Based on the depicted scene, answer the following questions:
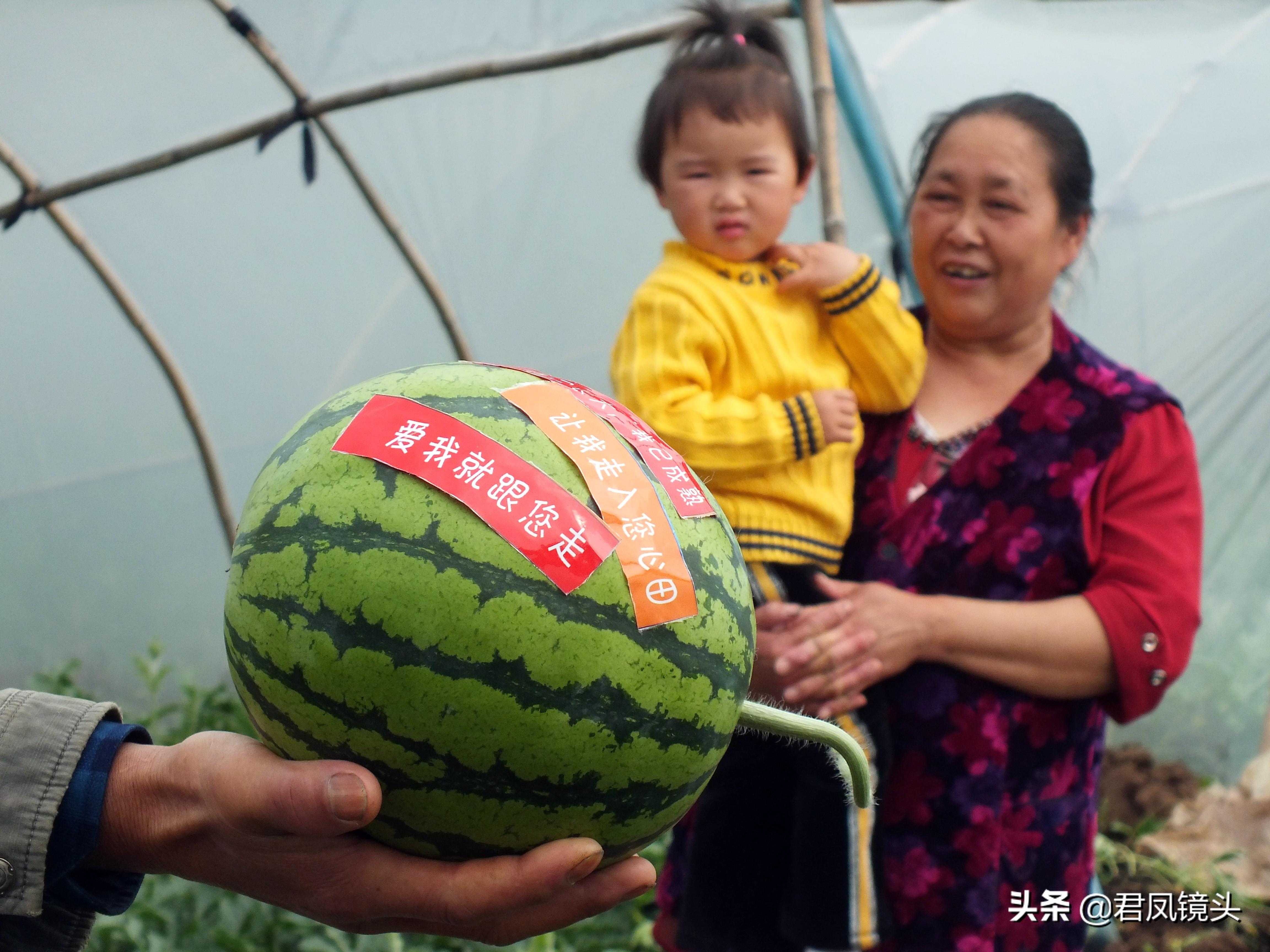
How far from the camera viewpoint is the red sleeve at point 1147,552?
212 centimetres

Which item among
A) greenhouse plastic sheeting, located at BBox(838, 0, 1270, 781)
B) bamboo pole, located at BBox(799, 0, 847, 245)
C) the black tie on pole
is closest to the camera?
bamboo pole, located at BBox(799, 0, 847, 245)

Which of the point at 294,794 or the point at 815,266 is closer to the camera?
the point at 294,794

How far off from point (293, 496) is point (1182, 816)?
15.8 feet

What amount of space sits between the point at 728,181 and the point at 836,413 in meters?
0.55

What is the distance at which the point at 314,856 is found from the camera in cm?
131

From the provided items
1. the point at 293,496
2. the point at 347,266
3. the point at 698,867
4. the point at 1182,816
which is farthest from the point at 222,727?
the point at 1182,816

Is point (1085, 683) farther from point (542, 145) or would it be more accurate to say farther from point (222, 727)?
point (222, 727)

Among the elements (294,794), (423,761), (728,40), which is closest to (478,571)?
(423,761)

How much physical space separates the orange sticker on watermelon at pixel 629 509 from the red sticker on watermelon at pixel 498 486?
26 mm

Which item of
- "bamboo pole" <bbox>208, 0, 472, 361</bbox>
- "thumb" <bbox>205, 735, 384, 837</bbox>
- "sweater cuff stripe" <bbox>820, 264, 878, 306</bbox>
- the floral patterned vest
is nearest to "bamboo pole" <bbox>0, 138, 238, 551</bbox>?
"bamboo pole" <bbox>208, 0, 472, 361</bbox>

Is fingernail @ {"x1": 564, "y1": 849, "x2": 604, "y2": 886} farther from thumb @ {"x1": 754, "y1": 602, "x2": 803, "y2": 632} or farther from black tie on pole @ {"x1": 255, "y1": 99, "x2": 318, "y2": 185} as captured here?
black tie on pole @ {"x1": 255, "y1": 99, "x2": 318, "y2": 185}

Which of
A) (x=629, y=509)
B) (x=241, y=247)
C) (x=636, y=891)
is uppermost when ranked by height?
(x=241, y=247)

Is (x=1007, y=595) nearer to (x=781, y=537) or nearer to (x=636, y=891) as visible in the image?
(x=781, y=537)

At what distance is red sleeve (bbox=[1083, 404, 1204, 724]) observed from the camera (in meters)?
2.12
